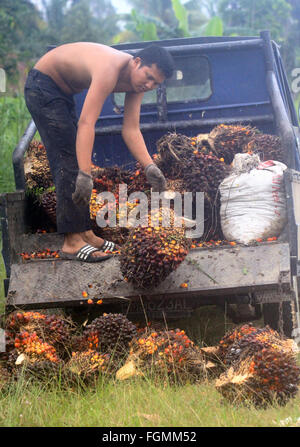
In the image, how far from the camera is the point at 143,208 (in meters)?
4.16

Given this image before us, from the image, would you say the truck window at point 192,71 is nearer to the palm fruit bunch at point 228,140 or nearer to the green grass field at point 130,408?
the palm fruit bunch at point 228,140

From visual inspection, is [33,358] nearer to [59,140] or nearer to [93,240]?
[93,240]

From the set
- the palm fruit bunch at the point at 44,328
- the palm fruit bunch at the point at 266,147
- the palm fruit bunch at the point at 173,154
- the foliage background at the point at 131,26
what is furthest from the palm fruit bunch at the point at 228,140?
the foliage background at the point at 131,26

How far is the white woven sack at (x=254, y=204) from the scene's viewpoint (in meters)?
4.07

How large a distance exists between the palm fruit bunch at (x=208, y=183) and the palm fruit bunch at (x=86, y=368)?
141cm

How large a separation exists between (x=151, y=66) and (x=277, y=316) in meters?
1.79

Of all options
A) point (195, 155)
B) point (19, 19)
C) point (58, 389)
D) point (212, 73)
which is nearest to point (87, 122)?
point (195, 155)

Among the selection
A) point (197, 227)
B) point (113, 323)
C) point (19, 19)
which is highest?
point (19, 19)

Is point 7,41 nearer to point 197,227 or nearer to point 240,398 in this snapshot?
point 197,227

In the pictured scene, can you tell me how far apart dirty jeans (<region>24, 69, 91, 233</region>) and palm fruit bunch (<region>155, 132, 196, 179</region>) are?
719 millimetres

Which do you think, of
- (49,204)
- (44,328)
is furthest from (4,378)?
(49,204)

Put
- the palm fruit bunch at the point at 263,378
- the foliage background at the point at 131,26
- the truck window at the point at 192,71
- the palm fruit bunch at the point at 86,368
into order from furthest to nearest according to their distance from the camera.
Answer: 1. the foliage background at the point at 131,26
2. the truck window at the point at 192,71
3. the palm fruit bunch at the point at 86,368
4. the palm fruit bunch at the point at 263,378

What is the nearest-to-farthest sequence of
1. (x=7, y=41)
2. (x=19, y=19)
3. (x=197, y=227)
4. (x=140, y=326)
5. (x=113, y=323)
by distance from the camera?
(x=113, y=323)
(x=140, y=326)
(x=197, y=227)
(x=7, y=41)
(x=19, y=19)

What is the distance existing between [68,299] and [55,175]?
1.03 m
